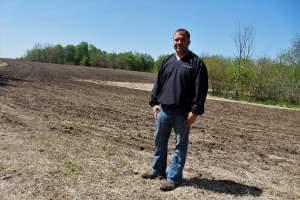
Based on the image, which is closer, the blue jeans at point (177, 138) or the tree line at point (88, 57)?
the blue jeans at point (177, 138)

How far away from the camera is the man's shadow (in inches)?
173

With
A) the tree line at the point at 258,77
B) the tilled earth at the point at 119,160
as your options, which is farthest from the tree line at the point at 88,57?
the tilled earth at the point at 119,160

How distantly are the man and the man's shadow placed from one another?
1.19 ft

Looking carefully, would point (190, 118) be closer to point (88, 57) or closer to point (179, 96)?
point (179, 96)

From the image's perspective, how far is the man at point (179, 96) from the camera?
13.0ft

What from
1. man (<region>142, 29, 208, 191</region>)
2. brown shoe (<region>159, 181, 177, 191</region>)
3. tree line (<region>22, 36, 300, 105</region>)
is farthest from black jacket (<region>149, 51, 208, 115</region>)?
tree line (<region>22, 36, 300, 105</region>)

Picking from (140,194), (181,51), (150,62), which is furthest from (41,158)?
(150,62)

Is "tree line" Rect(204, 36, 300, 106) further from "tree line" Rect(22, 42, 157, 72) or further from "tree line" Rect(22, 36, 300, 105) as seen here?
"tree line" Rect(22, 42, 157, 72)

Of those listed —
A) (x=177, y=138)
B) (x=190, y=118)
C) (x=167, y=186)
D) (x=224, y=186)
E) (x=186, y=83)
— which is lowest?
(x=224, y=186)

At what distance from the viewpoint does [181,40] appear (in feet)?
13.2

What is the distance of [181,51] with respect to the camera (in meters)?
4.08

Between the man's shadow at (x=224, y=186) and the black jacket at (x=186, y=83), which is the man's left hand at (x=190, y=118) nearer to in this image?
the black jacket at (x=186, y=83)

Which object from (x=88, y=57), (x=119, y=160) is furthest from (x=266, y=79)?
(x=88, y=57)

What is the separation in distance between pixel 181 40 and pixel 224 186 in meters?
2.05
